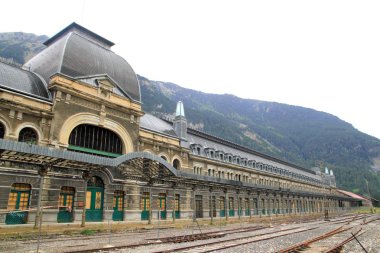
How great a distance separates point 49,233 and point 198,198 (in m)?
25.0

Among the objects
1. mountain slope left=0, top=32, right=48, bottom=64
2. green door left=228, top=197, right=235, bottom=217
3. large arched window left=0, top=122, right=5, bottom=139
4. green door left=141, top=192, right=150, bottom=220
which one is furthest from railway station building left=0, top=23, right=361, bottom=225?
mountain slope left=0, top=32, right=48, bottom=64

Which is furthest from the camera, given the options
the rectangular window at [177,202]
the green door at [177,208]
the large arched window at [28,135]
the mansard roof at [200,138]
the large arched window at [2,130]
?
the mansard roof at [200,138]

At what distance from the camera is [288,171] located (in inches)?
2970

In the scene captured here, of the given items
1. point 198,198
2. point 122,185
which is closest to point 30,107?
point 122,185

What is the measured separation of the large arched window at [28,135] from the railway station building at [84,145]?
2.8 inches

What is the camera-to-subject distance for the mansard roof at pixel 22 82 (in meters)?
23.1

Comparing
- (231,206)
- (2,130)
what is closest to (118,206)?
(2,130)

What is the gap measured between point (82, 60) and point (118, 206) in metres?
14.9

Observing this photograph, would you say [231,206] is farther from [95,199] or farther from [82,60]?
[82,60]

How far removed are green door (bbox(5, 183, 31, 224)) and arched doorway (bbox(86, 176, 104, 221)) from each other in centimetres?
524

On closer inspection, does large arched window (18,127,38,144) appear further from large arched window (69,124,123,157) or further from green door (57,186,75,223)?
green door (57,186,75,223)

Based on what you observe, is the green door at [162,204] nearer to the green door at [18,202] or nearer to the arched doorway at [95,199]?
the arched doorway at [95,199]

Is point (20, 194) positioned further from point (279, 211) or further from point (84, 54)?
point (279, 211)

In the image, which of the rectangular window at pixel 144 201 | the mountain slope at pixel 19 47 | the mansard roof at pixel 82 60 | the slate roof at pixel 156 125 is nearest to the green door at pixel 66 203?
the rectangular window at pixel 144 201
